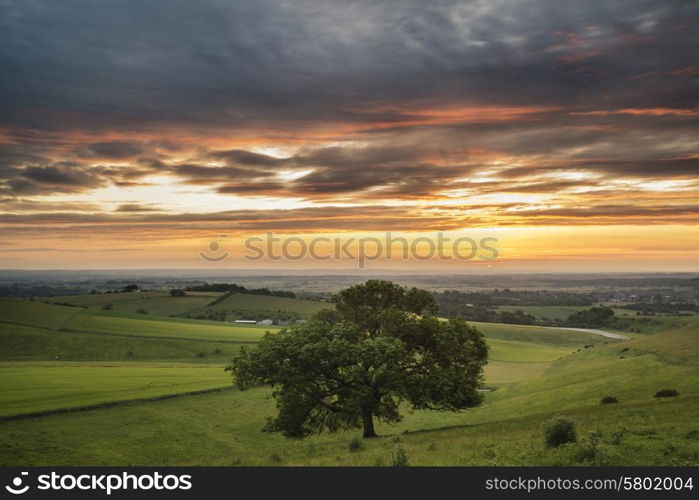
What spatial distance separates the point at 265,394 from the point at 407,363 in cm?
3754

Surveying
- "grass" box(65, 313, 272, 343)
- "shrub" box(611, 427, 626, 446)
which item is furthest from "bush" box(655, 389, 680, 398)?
"grass" box(65, 313, 272, 343)

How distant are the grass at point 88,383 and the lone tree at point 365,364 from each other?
84.9ft

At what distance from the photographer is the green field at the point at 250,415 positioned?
88.5 ft

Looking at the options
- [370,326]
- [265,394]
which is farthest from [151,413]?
[370,326]

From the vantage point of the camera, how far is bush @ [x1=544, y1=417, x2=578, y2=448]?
25750mm

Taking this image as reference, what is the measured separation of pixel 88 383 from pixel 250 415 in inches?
934

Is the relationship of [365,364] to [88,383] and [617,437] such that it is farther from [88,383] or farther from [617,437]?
[88,383]

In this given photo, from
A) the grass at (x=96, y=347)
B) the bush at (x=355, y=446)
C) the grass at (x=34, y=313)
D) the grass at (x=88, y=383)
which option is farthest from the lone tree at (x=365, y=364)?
the grass at (x=34, y=313)

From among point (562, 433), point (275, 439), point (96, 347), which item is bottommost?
point (96, 347)

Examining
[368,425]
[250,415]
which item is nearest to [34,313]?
[250,415]

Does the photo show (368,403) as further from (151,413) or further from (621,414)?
(151,413)

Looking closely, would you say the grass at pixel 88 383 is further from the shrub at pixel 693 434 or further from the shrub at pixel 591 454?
the shrub at pixel 693 434

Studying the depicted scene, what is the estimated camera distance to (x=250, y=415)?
61594 mm
